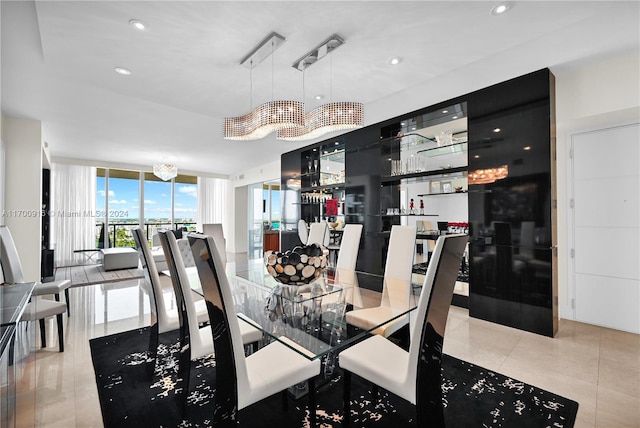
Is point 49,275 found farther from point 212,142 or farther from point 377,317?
point 377,317

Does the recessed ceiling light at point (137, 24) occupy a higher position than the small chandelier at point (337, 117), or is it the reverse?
the recessed ceiling light at point (137, 24)

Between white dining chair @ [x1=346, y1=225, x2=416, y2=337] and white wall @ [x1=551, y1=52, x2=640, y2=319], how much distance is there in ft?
7.40

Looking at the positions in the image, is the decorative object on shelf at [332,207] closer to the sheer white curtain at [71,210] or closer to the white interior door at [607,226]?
the white interior door at [607,226]

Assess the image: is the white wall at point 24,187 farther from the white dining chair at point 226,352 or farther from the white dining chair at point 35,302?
the white dining chair at point 226,352

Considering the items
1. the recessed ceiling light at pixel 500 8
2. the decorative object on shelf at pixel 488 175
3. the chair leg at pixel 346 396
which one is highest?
the recessed ceiling light at pixel 500 8

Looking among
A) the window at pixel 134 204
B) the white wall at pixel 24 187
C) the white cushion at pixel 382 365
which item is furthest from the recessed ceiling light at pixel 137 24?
the window at pixel 134 204

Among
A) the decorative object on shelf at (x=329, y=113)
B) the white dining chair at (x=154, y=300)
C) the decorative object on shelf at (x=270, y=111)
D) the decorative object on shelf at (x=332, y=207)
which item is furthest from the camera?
the decorative object on shelf at (x=332, y=207)

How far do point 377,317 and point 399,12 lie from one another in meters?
2.19

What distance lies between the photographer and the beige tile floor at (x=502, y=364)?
1.84 meters

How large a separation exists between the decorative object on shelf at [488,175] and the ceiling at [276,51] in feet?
3.20

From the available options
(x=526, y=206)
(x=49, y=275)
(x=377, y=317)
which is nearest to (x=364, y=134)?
(x=526, y=206)

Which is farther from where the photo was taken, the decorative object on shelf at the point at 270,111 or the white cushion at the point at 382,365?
the decorative object on shelf at the point at 270,111

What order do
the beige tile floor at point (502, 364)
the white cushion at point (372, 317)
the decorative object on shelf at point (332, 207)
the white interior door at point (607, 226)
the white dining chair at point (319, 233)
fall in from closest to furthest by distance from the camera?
the white cushion at point (372, 317) < the beige tile floor at point (502, 364) < the white interior door at point (607, 226) < the white dining chair at point (319, 233) < the decorative object on shelf at point (332, 207)

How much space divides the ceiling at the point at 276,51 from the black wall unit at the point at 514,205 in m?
0.25
